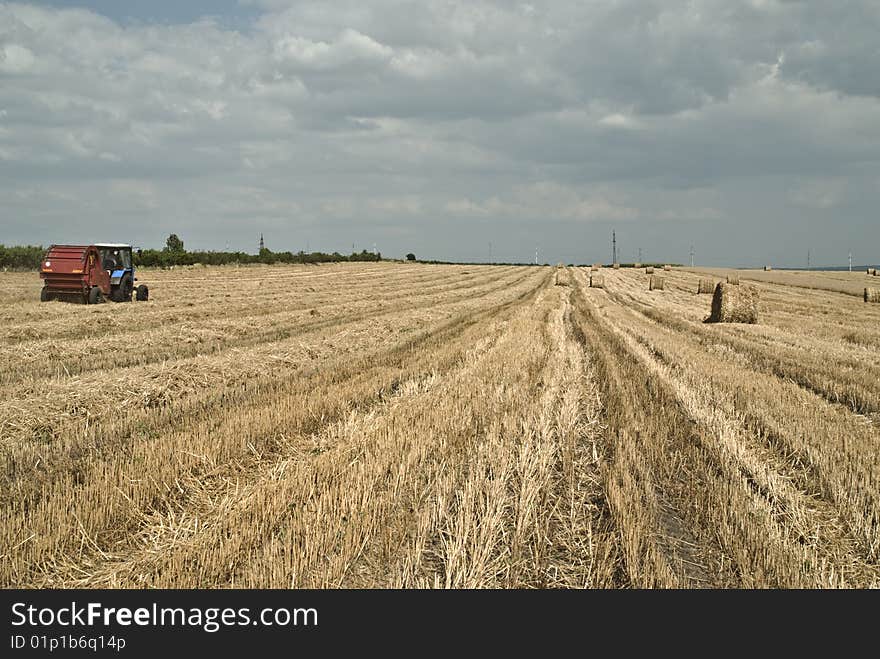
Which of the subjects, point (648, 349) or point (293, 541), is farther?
point (648, 349)

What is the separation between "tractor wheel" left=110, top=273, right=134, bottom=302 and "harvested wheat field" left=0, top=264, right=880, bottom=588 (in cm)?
1017

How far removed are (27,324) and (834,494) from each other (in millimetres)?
17271

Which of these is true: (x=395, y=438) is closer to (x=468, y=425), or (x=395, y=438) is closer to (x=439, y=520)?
(x=468, y=425)

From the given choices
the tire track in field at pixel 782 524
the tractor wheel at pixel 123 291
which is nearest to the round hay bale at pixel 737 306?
the tire track in field at pixel 782 524

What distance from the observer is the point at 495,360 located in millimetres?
10781

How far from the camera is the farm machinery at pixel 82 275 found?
19.0 metres

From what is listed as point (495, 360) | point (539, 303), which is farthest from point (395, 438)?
point (539, 303)

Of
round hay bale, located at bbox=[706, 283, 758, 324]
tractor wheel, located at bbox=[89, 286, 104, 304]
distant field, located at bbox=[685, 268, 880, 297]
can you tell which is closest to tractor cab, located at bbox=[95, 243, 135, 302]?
tractor wheel, located at bbox=[89, 286, 104, 304]

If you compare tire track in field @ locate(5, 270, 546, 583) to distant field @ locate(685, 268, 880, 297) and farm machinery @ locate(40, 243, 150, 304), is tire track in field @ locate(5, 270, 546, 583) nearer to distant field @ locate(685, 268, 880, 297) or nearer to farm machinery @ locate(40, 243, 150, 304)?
farm machinery @ locate(40, 243, 150, 304)

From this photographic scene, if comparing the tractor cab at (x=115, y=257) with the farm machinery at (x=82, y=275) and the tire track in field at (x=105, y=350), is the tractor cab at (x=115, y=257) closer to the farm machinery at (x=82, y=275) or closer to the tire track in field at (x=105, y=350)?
the farm machinery at (x=82, y=275)

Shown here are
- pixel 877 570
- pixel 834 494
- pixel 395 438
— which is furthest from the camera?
pixel 395 438

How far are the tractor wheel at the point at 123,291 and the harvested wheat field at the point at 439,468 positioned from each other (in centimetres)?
1017

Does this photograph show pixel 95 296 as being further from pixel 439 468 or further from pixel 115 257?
pixel 439 468

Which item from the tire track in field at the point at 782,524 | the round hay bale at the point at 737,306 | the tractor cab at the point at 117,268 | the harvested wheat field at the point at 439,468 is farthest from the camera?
the tractor cab at the point at 117,268
